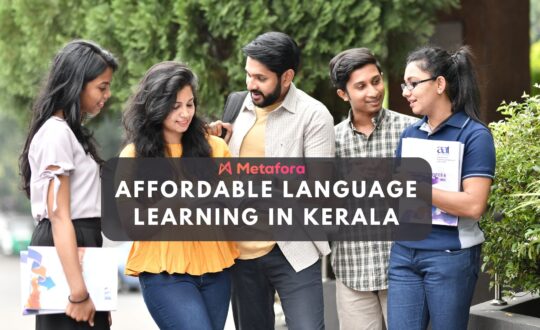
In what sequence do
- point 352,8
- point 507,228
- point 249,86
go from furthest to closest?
point 352,8 < point 507,228 < point 249,86

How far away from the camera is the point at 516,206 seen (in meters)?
4.59

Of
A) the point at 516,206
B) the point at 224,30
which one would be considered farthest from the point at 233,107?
the point at 224,30

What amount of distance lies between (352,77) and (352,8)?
3689 millimetres

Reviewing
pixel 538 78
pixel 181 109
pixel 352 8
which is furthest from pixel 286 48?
pixel 538 78

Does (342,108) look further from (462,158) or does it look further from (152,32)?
(462,158)

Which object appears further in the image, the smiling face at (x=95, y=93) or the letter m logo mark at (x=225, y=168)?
the letter m logo mark at (x=225, y=168)

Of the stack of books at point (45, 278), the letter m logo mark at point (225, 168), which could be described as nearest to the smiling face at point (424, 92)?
the letter m logo mark at point (225, 168)

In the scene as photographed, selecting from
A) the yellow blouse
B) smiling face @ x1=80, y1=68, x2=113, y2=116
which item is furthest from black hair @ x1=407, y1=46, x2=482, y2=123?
smiling face @ x1=80, y1=68, x2=113, y2=116

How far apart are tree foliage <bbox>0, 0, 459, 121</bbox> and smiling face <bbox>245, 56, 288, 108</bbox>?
3.68 meters

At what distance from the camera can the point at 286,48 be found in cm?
430

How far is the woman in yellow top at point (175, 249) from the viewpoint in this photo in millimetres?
3891

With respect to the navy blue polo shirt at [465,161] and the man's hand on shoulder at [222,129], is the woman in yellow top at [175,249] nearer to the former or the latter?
the man's hand on shoulder at [222,129]

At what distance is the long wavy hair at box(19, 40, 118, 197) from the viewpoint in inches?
148

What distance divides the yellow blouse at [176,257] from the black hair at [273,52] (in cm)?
72
